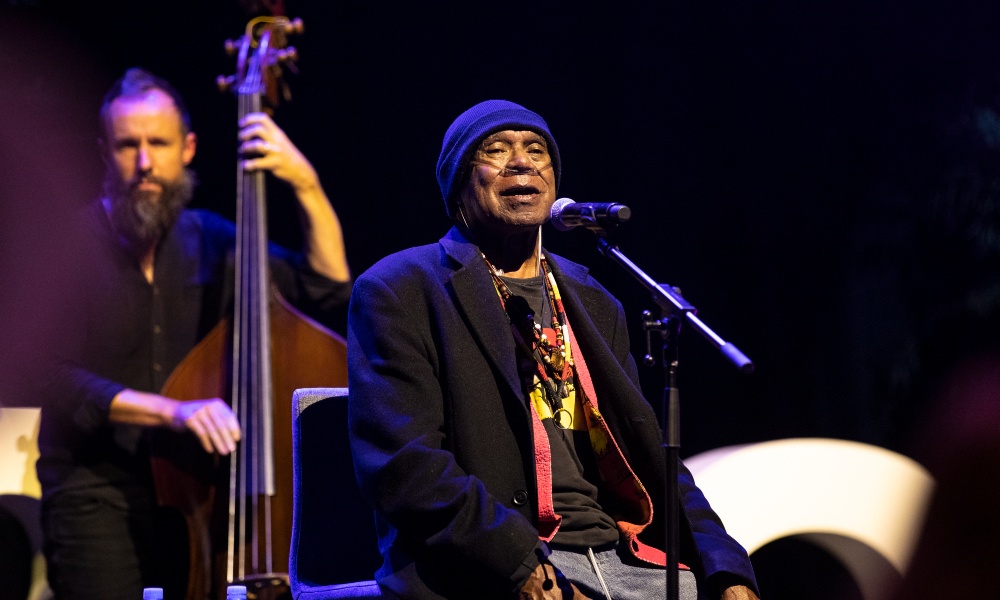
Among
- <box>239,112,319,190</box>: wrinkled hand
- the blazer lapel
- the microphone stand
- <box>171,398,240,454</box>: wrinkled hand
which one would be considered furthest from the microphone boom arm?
<box>239,112,319,190</box>: wrinkled hand

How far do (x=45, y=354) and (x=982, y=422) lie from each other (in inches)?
118

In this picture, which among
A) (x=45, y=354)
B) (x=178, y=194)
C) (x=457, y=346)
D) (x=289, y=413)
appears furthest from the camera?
(x=178, y=194)

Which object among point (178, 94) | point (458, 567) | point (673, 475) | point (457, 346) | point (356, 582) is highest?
point (178, 94)

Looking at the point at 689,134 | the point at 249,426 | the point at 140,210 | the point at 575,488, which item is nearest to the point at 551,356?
the point at 575,488

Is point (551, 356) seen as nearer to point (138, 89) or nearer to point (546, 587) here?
point (546, 587)

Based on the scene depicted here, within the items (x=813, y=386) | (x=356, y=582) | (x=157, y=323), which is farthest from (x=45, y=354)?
(x=813, y=386)

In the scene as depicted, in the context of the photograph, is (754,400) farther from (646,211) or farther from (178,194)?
(178,194)

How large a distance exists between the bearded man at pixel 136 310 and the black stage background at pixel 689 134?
0.80 feet

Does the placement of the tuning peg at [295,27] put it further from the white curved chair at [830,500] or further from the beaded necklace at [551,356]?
the white curved chair at [830,500]

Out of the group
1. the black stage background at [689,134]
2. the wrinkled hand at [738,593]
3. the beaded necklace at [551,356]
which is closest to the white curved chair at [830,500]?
the wrinkled hand at [738,593]

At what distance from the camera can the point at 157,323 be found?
3752 mm

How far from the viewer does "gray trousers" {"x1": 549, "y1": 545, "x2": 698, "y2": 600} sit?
2.40m

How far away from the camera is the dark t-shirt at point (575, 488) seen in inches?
99.3

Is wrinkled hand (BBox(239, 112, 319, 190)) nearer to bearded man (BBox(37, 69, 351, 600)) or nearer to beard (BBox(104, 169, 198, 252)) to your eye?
bearded man (BBox(37, 69, 351, 600))
